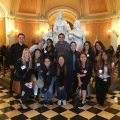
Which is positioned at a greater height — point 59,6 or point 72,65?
point 59,6

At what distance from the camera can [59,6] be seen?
18016 mm

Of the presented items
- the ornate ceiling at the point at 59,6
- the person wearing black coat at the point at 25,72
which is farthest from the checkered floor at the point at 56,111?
the ornate ceiling at the point at 59,6

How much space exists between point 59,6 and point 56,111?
1410 centimetres

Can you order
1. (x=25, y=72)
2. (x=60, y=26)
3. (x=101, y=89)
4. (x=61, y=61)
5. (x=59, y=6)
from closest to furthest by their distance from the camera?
(x=25, y=72)
(x=61, y=61)
(x=101, y=89)
(x=60, y=26)
(x=59, y=6)

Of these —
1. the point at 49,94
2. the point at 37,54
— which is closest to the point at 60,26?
the point at 37,54

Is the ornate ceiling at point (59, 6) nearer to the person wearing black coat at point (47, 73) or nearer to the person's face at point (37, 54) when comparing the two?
the person's face at point (37, 54)

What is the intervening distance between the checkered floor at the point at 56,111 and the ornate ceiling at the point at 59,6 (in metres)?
11.4

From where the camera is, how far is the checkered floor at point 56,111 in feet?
15.8

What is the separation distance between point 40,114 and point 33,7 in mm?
13535

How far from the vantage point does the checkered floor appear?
4.82 meters

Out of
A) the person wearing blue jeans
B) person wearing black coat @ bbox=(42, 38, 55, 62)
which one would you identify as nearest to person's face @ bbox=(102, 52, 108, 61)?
person wearing black coat @ bbox=(42, 38, 55, 62)

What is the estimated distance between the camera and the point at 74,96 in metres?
6.15

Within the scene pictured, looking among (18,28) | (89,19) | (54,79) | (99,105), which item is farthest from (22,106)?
(89,19)

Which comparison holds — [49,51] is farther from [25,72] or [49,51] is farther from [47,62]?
[25,72]
